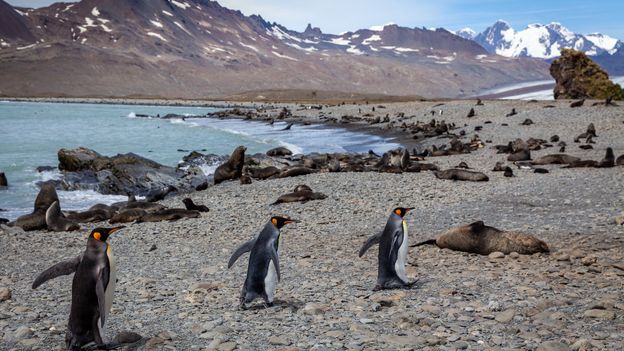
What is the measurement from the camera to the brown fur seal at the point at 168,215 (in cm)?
1200

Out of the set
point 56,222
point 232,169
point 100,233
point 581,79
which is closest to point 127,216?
point 56,222

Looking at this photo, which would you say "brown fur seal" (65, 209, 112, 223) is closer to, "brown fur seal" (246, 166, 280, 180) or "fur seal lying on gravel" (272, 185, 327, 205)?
"fur seal lying on gravel" (272, 185, 327, 205)

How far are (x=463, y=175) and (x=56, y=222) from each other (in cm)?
1006

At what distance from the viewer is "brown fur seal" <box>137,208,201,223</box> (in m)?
12.0

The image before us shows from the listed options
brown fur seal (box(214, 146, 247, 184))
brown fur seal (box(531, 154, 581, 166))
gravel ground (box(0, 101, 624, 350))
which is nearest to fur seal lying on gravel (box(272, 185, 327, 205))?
gravel ground (box(0, 101, 624, 350))

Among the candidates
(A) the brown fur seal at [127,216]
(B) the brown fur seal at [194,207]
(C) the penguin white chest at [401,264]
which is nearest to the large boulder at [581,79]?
(B) the brown fur seal at [194,207]

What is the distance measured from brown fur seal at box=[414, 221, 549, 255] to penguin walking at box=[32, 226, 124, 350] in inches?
184

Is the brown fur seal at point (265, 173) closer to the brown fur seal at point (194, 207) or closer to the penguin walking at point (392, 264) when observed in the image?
the brown fur seal at point (194, 207)

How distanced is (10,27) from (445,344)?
227525 millimetres

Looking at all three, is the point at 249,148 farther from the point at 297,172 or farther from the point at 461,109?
the point at 461,109

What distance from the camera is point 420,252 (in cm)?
818

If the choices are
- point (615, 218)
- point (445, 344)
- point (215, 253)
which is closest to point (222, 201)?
point (215, 253)

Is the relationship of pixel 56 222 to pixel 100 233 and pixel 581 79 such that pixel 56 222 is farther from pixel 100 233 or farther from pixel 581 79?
pixel 581 79

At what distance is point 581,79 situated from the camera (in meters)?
48.0
